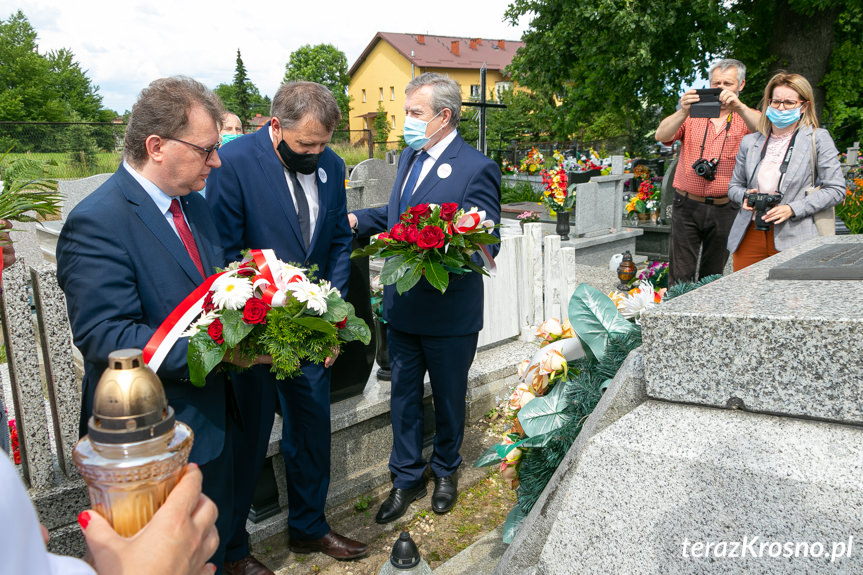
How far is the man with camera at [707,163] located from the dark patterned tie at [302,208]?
329cm

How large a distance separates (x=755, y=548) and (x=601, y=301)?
112cm

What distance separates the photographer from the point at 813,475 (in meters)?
1.40

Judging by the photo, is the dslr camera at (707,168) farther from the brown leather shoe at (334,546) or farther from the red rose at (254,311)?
the red rose at (254,311)

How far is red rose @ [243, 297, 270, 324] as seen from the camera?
2.05 m

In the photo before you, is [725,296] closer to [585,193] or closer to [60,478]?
[60,478]

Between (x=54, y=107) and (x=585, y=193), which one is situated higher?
(x=54, y=107)

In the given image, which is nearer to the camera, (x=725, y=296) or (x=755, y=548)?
(x=755, y=548)

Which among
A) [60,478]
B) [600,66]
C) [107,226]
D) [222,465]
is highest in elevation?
[600,66]

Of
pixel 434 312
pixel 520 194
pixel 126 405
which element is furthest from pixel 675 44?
pixel 126 405

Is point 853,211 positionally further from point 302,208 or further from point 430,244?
point 302,208

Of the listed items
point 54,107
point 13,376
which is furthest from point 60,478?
point 54,107

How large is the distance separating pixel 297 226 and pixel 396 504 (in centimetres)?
158

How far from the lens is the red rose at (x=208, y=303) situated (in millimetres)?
2111

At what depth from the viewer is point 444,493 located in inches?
140
